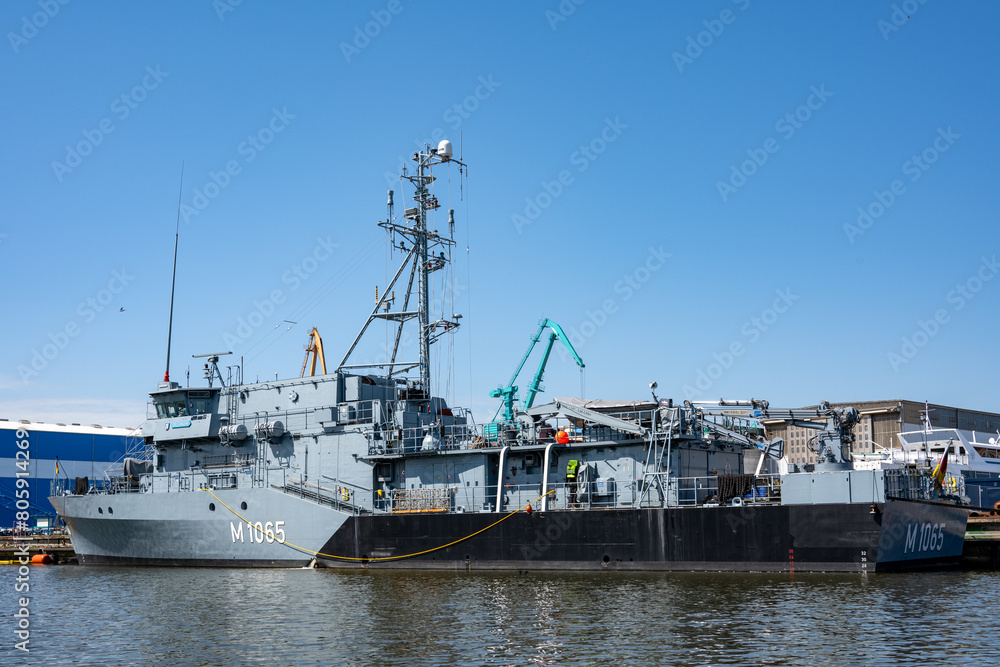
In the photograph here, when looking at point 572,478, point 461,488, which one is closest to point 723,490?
point 572,478

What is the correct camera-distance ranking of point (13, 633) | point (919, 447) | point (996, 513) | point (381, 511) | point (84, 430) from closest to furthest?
point (13, 633) → point (381, 511) → point (996, 513) → point (919, 447) → point (84, 430)

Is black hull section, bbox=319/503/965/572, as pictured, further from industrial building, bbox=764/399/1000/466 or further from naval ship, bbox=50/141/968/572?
industrial building, bbox=764/399/1000/466

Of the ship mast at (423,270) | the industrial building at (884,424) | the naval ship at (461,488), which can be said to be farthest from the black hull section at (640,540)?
the industrial building at (884,424)

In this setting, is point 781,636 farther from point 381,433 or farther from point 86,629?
point 381,433

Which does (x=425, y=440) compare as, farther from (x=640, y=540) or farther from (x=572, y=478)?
(x=640, y=540)

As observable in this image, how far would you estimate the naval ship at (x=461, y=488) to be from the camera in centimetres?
2255

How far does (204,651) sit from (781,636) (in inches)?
380

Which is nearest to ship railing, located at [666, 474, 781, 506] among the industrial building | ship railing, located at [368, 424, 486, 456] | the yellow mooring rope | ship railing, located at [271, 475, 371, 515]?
the yellow mooring rope

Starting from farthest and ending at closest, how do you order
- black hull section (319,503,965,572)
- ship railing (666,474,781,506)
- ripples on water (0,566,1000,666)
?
1. ship railing (666,474,781,506)
2. black hull section (319,503,965,572)
3. ripples on water (0,566,1000,666)

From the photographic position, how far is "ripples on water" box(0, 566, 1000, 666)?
13812 mm

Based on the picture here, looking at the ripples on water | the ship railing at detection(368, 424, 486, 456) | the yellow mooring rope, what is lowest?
the ripples on water

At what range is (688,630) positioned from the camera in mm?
15336

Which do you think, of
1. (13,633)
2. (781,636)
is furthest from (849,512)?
(13,633)

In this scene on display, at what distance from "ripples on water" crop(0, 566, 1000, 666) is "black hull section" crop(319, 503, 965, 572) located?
54cm
